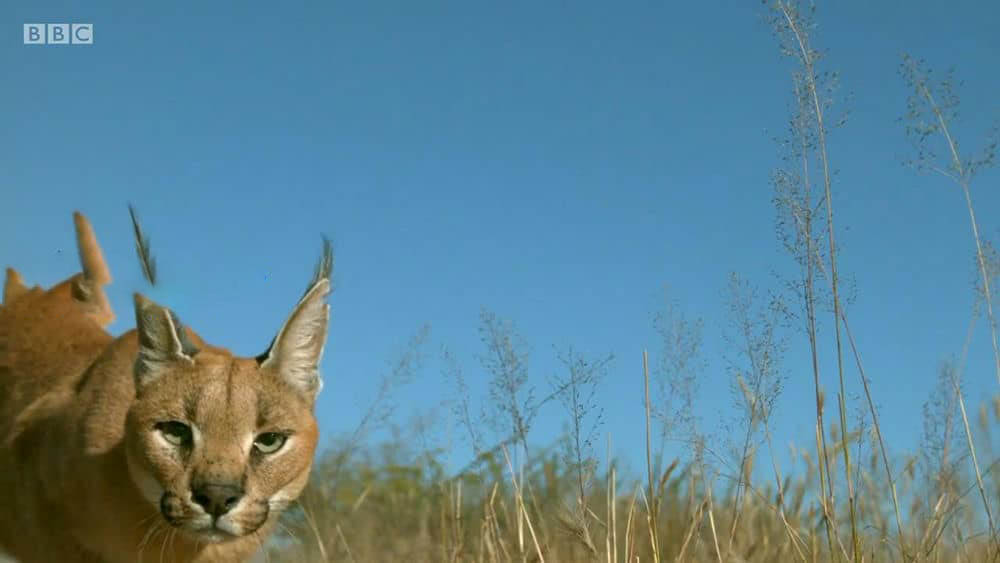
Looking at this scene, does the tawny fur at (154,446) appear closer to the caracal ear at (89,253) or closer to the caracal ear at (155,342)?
the caracal ear at (155,342)

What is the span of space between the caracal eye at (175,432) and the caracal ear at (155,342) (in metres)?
0.23

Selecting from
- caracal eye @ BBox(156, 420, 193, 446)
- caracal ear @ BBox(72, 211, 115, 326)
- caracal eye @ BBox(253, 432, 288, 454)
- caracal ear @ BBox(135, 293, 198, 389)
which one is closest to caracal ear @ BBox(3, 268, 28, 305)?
caracal ear @ BBox(72, 211, 115, 326)

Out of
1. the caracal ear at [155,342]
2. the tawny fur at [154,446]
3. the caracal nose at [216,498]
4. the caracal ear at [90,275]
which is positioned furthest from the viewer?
the caracal ear at [90,275]

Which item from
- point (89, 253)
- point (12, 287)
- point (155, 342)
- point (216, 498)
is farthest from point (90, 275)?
point (216, 498)

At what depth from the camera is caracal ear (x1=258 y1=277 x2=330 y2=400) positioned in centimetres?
431

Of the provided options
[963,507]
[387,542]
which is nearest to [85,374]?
[387,542]

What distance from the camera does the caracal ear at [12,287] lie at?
6.36 m

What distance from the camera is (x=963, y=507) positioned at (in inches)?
194

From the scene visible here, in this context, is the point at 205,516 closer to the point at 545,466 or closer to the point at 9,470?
the point at 9,470

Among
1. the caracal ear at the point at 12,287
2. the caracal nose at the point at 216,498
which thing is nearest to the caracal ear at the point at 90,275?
the caracal ear at the point at 12,287

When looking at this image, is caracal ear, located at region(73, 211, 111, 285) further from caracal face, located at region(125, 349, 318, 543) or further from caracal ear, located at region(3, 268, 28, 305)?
caracal face, located at region(125, 349, 318, 543)

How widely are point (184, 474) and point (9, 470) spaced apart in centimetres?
160

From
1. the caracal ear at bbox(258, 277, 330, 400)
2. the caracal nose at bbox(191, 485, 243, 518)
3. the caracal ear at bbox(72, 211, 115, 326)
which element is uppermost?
the caracal ear at bbox(72, 211, 115, 326)

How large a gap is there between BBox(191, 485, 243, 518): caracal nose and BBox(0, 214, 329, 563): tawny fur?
3cm
